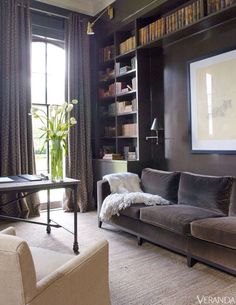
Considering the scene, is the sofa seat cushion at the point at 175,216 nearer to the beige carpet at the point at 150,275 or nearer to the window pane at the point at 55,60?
the beige carpet at the point at 150,275

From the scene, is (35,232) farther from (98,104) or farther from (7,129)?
(98,104)

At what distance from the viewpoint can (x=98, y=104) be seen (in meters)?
5.26

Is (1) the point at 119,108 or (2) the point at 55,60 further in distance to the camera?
(2) the point at 55,60

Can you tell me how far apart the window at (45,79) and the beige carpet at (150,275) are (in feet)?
5.29

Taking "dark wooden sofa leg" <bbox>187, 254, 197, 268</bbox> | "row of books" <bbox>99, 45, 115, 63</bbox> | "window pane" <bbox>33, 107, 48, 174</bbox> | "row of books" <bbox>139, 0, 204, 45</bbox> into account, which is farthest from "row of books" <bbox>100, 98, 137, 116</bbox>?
"dark wooden sofa leg" <bbox>187, 254, 197, 268</bbox>

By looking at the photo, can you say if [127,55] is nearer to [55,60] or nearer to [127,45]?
[127,45]

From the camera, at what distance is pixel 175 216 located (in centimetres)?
272

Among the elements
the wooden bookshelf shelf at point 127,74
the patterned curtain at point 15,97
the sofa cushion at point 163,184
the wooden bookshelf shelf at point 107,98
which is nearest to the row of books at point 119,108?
the wooden bookshelf shelf at point 107,98

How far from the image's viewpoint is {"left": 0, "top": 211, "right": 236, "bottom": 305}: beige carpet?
211 centimetres

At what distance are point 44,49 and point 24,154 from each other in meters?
1.86

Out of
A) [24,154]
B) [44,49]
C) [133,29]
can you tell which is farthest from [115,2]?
[24,154]

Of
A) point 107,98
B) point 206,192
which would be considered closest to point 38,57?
point 107,98

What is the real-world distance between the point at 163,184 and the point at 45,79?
2.80m

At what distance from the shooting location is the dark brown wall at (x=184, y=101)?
3408mm
